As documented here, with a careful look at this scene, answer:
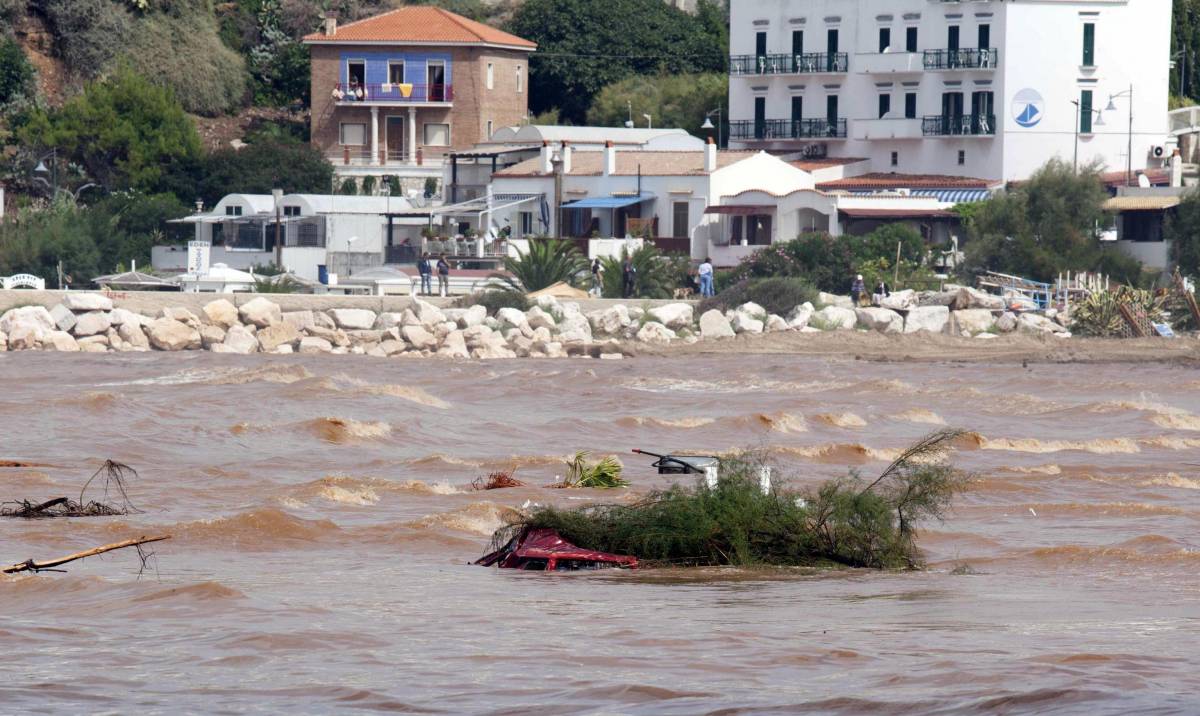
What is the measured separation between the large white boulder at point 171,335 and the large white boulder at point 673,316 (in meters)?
9.92

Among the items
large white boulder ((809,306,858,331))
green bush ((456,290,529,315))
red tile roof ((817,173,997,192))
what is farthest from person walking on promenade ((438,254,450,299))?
red tile roof ((817,173,997,192))

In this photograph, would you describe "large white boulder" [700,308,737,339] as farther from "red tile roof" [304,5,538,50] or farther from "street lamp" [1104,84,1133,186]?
"red tile roof" [304,5,538,50]

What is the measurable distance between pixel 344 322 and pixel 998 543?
1059 inches

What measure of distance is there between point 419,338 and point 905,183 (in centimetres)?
2148

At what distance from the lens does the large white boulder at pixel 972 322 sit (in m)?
41.6

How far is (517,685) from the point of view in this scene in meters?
9.80

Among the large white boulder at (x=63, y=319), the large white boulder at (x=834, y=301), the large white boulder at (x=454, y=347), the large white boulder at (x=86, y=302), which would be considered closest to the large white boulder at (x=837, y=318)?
the large white boulder at (x=834, y=301)

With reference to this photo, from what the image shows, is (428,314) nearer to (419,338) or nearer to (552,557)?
(419,338)

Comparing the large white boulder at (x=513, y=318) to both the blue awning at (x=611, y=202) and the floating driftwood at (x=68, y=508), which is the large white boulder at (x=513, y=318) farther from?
the floating driftwood at (x=68, y=508)

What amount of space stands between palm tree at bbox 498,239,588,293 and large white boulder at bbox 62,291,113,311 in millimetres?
9778

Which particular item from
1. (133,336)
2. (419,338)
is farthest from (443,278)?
(133,336)

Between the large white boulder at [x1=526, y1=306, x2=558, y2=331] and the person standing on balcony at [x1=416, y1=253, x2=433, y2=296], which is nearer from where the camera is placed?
the large white boulder at [x1=526, y1=306, x2=558, y2=331]

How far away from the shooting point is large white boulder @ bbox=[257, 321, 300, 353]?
39750 millimetres

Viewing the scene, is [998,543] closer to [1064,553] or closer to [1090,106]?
[1064,553]
